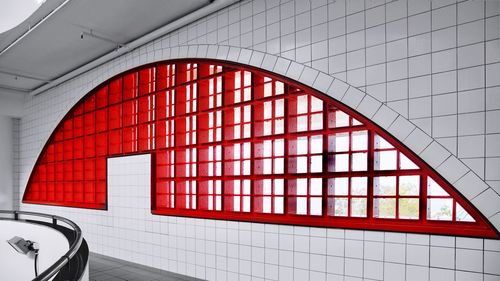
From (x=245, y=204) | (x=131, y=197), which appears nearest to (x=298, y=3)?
(x=245, y=204)

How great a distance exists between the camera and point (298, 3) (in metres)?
3.88

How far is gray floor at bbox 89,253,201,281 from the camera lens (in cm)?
508

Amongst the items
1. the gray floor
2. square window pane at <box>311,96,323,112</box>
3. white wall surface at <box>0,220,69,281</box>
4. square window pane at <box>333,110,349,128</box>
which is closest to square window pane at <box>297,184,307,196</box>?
square window pane at <box>333,110,349,128</box>

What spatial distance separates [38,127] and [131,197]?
477 cm

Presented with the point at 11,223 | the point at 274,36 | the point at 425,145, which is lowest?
the point at 11,223

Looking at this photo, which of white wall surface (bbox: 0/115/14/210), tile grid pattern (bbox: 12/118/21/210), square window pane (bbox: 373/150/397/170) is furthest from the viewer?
→ tile grid pattern (bbox: 12/118/21/210)

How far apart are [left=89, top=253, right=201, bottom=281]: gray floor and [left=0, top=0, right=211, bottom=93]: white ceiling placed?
3.86 metres

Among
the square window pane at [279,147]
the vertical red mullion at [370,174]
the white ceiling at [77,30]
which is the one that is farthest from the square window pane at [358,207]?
the white ceiling at [77,30]

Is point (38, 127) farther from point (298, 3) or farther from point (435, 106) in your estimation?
point (435, 106)

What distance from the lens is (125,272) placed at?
545cm

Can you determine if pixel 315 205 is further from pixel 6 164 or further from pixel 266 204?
pixel 6 164

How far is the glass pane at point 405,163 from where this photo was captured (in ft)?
10.5

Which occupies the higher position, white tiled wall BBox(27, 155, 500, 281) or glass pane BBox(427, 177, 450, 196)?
glass pane BBox(427, 177, 450, 196)

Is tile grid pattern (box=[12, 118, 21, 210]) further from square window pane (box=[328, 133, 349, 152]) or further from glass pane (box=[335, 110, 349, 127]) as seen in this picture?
square window pane (box=[328, 133, 349, 152])
